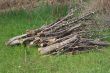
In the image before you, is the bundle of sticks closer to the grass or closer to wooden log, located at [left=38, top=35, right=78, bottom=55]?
wooden log, located at [left=38, top=35, right=78, bottom=55]

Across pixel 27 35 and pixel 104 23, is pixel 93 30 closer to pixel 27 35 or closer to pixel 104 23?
pixel 104 23

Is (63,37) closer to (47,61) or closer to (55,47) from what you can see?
(55,47)

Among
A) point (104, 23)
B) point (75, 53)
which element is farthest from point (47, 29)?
point (104, 23)

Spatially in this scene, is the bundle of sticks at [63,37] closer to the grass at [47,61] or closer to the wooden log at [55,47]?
the wooden log at [55,47]

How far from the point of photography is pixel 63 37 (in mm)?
8773

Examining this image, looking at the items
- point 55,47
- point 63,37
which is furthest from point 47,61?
point 63,37

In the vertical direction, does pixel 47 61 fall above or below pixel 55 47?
below

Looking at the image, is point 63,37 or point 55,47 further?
point 63,37

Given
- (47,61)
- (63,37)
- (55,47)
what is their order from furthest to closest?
(63,37) → (55,47) → (47,61)

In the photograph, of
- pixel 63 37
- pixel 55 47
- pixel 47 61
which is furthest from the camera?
pixel 63 37

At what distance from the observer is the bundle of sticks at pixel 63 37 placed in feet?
27.6

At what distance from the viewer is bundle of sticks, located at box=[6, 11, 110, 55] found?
8.42 metres

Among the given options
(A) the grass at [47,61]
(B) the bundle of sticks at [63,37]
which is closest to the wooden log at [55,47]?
(B) the bundle of sticks at [63,37]

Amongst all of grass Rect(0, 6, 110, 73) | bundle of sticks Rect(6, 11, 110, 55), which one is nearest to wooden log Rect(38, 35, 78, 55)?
bundle of sticks Rect(6, 11, 110, 55)
